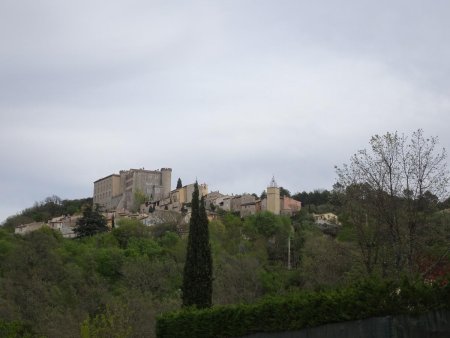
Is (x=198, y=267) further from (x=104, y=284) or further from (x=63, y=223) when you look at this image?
(x=63, y=223)

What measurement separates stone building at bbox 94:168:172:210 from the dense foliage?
12600cm

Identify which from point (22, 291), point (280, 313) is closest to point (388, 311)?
point (280, 313)

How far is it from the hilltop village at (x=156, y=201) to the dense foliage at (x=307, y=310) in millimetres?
83788

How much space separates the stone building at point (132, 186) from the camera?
469ft

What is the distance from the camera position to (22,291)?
3862 cm

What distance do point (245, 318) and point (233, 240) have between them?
2645 inches

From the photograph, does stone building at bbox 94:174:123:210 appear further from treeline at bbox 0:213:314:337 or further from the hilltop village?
treeline at bbox 0:213:314:337

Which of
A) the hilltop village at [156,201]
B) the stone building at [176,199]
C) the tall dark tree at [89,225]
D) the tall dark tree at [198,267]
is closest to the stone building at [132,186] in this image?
the hilltop village at [156,201]

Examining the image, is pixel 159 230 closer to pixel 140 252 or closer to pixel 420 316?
pixel 140 252

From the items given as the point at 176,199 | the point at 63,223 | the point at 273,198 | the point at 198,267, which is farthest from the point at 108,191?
the point at 198,267

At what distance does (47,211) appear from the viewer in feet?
450

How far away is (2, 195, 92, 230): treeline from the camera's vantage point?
399 feet

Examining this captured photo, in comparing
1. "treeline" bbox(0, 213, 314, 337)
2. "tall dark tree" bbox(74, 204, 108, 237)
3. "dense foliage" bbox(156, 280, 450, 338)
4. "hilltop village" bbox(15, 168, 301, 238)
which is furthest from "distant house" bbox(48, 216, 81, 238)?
"dense foliage" bbox(156, 280, 450, 338)

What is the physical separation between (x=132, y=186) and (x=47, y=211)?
61.9 ft
